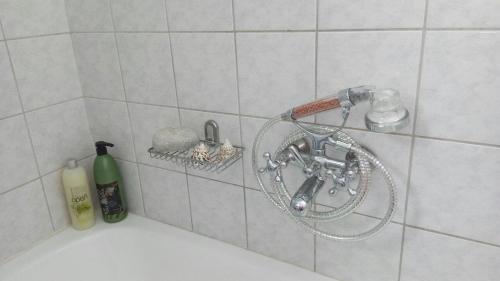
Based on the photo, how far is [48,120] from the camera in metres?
1.25

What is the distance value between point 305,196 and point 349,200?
0.12 meters

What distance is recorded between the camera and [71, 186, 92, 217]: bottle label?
1.29 metres

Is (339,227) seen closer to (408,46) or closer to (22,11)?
(408,46)

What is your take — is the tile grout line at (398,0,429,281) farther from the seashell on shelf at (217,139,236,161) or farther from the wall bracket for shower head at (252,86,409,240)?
the seashell on shelf at (217,139,236,161)

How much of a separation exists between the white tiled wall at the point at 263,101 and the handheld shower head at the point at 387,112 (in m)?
0.07

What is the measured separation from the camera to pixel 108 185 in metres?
1.30

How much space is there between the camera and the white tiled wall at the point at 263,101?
0.78 meters

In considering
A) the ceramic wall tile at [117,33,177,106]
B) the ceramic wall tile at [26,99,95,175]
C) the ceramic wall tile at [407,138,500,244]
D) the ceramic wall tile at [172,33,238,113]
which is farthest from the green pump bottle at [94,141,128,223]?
the ceramic wall tile at [407,138,500,244]

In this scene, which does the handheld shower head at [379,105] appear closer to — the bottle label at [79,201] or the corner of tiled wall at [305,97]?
the corner of tiled wall at [305,97]

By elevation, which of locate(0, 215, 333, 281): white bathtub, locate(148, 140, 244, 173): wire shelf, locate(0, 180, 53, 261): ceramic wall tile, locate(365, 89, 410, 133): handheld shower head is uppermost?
locate(365, 89, 410, 133): handheld shower head

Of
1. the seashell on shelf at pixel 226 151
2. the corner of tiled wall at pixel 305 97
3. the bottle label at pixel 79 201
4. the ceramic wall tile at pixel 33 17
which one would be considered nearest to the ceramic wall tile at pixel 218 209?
the corner of tiled wall at pixel 305 97

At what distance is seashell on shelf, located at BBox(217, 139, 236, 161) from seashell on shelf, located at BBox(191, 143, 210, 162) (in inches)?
1.2

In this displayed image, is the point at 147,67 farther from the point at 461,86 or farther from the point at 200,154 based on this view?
the point at 461,86

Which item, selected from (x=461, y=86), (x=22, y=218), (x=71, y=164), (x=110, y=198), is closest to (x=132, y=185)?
(x=110, y=198)
